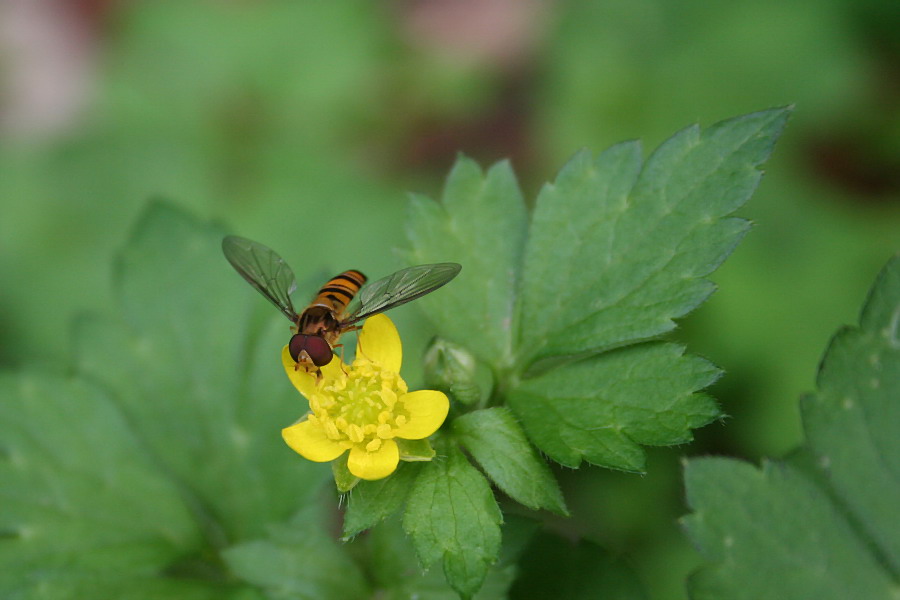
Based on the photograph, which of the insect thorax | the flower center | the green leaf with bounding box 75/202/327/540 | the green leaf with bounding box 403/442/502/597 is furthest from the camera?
the green leaf with bounding box 75/202/327/540

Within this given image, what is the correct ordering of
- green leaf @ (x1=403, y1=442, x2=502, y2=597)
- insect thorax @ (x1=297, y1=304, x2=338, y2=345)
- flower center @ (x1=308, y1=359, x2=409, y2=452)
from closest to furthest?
green leaf @ (x1=403, y1=442, x2=502, y2=597) → flower center @ (x1=308, y1=359, x2=409, y2=452) → insect thorax @ (x1=297, y1=304, x2=338, y2=345)

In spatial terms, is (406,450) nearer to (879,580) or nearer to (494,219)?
(494,219)

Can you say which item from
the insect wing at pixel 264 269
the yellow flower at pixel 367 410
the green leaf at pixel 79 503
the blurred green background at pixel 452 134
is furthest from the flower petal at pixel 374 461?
the blurred green background at pixel 452 134

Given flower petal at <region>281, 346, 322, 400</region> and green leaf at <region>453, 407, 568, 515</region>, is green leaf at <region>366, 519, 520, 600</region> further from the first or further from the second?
flower petal at <region>281, 346, 322, 400</region>

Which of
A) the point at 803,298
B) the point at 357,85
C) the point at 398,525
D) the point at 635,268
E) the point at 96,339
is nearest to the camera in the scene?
the point at 635,268

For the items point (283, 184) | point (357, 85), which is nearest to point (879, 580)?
point (283, 184)

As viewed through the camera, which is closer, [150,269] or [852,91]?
[150,269]

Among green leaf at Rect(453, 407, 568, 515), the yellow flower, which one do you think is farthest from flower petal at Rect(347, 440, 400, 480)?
green leaf at Rect(453, 407, 568, 515)
